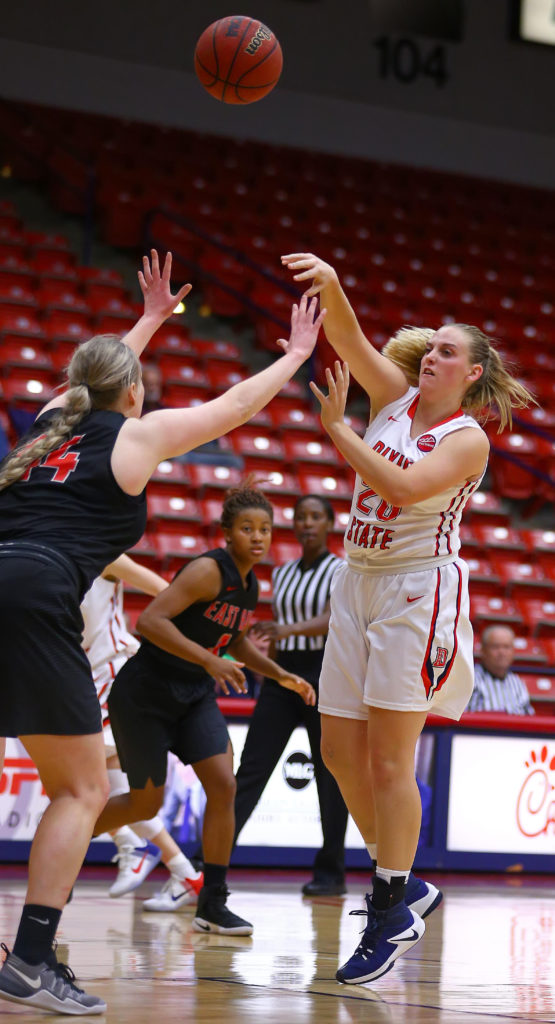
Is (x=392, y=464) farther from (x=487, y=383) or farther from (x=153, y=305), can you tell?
(x=153, y=305)

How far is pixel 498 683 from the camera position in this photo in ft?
30.0

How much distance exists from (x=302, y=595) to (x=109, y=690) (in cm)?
174

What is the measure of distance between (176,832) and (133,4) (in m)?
11.6

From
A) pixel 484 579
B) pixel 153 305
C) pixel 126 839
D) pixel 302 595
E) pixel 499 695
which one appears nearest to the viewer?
pixel 153 305

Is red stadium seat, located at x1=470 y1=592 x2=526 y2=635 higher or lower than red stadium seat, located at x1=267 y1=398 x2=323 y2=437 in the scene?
lower

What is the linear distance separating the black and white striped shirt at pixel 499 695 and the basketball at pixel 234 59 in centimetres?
434

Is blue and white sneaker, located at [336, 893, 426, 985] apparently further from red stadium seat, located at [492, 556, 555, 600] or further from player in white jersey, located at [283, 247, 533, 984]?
red stadium seat, located at [492, 556, 555, 600]

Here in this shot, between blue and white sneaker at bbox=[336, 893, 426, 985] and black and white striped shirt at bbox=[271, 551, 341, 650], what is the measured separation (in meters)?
3.26

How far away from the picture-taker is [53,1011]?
334cm

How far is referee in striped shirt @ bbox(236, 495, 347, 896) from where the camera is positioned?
6.86 m

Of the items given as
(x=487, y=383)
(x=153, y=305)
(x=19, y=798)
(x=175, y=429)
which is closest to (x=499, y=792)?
(x=19, y=798)

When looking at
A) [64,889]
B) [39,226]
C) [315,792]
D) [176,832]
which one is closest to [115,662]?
[176,832]

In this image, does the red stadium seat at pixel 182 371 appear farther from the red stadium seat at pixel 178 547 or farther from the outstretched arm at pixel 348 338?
the outstretched arm at pixel 348 338

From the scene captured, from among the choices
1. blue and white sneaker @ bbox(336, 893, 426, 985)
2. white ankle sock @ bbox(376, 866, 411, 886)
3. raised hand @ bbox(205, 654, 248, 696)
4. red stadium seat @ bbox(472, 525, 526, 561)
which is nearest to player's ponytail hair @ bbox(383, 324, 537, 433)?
raised hand @ bbox(205, 654, 248, 696)
